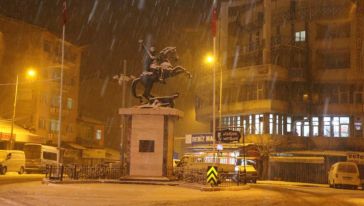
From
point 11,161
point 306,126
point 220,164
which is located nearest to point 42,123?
point 11,161

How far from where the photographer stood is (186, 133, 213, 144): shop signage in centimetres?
6444

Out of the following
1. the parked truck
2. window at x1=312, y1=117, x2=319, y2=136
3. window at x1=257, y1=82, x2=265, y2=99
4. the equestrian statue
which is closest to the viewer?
the equestrian statue

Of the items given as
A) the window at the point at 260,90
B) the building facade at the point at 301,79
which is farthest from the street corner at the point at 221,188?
the window at the point at 260,90

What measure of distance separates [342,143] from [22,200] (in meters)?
44.9

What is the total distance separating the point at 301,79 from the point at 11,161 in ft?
111

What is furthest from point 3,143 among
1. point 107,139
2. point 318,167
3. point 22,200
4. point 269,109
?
point 22,200

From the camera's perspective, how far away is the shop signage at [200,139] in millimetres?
64438

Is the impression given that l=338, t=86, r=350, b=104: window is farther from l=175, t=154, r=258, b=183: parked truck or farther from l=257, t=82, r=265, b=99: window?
l=175, t=154, r=258, b=183: parked truck

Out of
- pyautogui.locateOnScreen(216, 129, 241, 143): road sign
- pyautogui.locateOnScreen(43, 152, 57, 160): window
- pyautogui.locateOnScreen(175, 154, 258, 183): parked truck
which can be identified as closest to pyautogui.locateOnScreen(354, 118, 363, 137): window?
pyautogui.locateOnScreen(175, 154, 258, 183): parked truck

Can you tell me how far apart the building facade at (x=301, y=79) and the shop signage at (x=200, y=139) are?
342cm

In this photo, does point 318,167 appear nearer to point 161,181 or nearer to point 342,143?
point 342,143

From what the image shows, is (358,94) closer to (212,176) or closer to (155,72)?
(155,72)

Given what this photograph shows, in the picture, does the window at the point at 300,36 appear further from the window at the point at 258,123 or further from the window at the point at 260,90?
the window at the point at 258,123

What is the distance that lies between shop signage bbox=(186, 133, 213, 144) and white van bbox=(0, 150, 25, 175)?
25.8 metres
